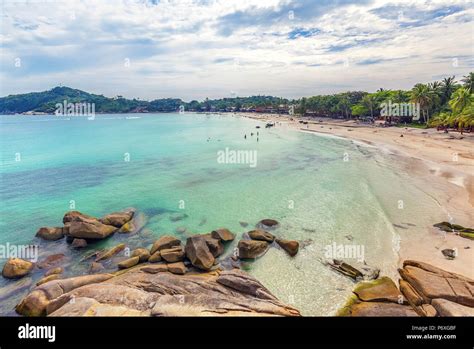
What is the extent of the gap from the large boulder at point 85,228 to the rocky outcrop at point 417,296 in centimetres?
1705

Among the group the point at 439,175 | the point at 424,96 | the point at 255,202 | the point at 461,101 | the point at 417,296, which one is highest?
the point at 424,96

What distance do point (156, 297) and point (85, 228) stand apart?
1164cm

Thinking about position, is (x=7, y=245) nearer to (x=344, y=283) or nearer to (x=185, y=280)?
(x=185, y=280)

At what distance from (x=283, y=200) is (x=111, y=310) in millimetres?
20085

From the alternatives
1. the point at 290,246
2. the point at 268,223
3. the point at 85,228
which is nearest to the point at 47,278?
the point at 85,228

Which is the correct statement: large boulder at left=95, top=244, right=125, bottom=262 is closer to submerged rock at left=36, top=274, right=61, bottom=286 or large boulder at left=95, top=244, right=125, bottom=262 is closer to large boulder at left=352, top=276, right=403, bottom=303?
submerged rock at left=36, top=274, right=61, bottom=286

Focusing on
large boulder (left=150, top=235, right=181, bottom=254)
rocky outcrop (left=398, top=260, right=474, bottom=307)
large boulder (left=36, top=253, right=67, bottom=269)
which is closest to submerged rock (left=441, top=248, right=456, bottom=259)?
rocky outcrop (left=398, top=260, right=474, bottom=307)

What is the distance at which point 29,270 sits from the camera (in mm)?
15234

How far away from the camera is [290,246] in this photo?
16.6 meters

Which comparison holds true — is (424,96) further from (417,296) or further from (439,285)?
(417,296)

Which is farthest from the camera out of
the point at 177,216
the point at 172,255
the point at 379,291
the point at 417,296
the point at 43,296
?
the point at 177,216
